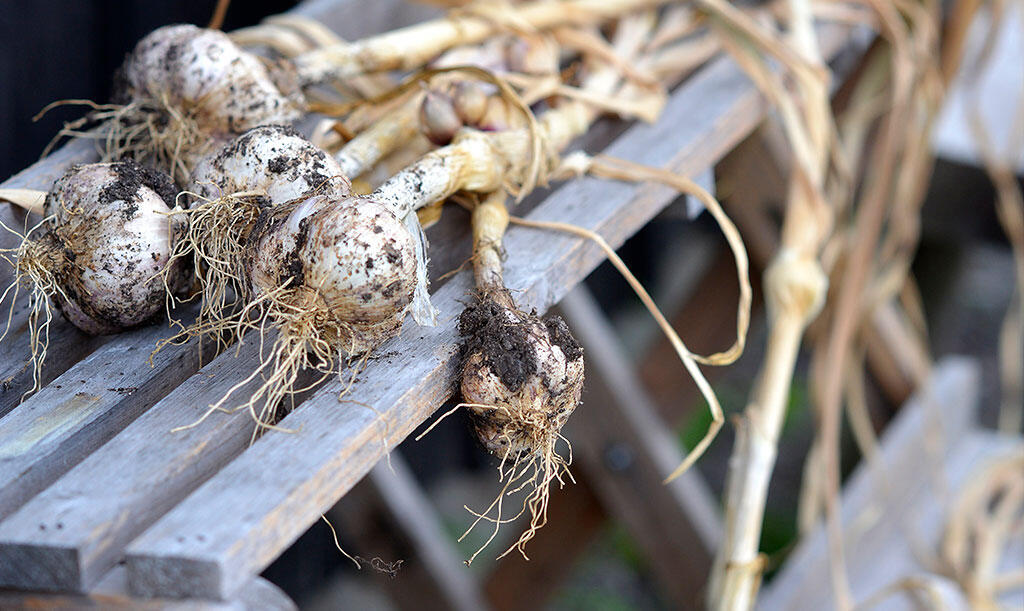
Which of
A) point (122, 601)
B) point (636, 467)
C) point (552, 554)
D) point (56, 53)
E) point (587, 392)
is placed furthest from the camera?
point (552, 554)

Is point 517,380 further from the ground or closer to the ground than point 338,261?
closer to the ground

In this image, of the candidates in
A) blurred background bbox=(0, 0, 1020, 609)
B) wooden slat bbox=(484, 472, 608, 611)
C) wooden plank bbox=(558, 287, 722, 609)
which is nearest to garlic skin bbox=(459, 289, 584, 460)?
blurred background bbox=(0, 0, 1020, 609)

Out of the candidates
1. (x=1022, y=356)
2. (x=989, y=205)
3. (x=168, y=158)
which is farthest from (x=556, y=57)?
(x=1022, y=356)

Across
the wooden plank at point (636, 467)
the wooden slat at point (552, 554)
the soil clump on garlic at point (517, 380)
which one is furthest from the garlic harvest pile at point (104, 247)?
the wooden slat at point (552, 554)

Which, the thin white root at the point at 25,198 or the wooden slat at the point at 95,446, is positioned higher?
the thin white root at the point at 25,198

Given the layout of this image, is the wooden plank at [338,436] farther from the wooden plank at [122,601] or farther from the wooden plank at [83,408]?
the wooden plank at [83,408]

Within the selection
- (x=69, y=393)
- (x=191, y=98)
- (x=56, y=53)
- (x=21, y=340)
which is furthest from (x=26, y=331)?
(x=56, y=53)

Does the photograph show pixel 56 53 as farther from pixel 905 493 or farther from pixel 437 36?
pixel 905 493
